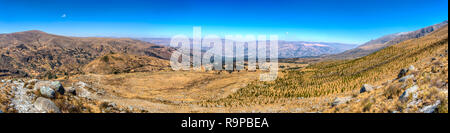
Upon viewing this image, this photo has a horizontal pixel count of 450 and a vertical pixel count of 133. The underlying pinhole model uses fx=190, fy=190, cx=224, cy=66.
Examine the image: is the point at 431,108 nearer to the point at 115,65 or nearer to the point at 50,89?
the point at 50,89

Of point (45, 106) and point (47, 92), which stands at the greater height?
point (47, 92)

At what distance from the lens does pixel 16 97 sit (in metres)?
9.80

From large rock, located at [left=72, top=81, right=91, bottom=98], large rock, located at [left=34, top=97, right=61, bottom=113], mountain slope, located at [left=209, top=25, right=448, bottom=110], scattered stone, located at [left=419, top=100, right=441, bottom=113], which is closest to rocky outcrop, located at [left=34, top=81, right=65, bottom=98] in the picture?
large rock, located at [left=34, top=97, right=61, bottom=113]

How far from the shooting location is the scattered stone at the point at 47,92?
10.8m

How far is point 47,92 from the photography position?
10898 mm

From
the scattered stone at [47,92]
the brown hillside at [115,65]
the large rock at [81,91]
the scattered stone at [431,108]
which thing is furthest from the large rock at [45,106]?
the brown hillside at [115,65]

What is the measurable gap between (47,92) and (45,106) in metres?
2.08

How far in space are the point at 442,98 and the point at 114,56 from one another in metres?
145

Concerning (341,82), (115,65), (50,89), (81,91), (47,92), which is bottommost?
(115,65)

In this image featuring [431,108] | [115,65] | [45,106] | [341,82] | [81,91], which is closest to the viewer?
[431,108]

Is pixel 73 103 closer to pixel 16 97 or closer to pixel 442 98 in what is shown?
pixel 16 97

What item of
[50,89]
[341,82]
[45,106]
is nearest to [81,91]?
[50,89]

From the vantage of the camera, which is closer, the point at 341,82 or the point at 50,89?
the point at 50,89
